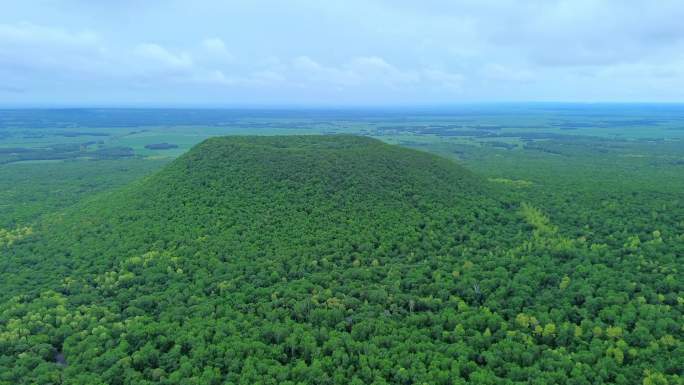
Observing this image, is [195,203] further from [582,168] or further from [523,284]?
[582,168]

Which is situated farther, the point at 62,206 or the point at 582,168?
the point at 582,168

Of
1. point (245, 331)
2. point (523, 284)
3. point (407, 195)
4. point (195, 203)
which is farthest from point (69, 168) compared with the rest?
point (523, 284)

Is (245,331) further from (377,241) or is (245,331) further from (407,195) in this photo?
(407,195)

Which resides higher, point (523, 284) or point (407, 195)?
point (407, 195)

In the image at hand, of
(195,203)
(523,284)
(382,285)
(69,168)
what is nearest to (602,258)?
(523,284)

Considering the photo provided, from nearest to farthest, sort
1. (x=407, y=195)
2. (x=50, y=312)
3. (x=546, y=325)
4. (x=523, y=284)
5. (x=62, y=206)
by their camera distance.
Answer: (x=546, y=325) < (x=50, y=312) < (x=523, y=284) < (x=407, y=195) < (x=62, y=206)

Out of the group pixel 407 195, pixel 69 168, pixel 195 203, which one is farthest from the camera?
pixel 69 168

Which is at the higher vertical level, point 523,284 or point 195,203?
point 195,203
